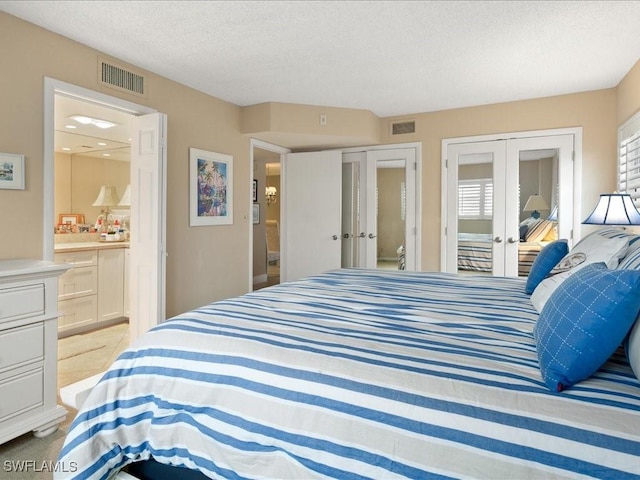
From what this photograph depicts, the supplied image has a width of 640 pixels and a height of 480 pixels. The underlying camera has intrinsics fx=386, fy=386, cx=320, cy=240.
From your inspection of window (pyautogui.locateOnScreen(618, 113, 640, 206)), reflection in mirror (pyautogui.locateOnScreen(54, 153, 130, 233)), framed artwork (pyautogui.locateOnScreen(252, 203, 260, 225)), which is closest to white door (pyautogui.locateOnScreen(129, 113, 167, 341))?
reflection in mirror (pyautogui.locateOnScreen(54, 153, 130, 233))

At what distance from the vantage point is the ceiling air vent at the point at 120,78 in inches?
121

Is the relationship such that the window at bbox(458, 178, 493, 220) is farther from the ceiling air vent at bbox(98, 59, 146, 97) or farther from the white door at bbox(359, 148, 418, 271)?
the ceiling air vent at bbox(98, 59, 146, 97)

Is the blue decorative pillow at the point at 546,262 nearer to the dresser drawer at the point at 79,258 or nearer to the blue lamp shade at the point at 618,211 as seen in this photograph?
the blue lamp shade at the point at 618,211

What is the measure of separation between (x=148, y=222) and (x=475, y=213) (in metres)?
3.53

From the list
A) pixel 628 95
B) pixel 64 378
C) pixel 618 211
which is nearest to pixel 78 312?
pixel 64 378

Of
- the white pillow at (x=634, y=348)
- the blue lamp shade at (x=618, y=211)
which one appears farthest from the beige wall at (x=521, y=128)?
the white pillow at (x=634, y=348)

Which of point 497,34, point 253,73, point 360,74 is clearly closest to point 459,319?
point 497,34

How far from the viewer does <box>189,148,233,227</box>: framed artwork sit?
13.0 feet

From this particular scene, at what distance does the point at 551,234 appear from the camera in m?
4.26

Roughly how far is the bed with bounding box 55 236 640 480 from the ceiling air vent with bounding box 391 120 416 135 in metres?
3.52

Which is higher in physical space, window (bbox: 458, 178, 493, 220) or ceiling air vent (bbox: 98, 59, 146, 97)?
ceiling air vent (bbox: 98, 59, 146, 97)

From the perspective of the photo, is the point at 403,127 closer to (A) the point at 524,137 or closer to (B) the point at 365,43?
(A) the point at 524,137

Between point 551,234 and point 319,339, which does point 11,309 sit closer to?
point 319,339

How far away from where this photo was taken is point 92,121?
157 inches
